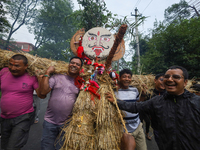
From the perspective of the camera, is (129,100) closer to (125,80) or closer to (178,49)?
(125,80)

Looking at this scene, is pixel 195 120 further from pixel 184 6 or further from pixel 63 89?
pixel 184 6

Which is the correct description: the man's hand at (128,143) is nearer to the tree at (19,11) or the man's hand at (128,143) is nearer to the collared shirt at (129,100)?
the collared shirt at (129,100)

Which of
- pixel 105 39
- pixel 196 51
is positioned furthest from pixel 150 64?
pixel 105 39

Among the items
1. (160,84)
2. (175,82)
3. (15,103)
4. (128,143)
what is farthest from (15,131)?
(160,84)

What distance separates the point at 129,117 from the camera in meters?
1.93

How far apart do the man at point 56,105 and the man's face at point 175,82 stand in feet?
4.59

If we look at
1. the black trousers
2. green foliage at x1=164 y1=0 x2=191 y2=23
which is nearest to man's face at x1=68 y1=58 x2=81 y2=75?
the black trousers

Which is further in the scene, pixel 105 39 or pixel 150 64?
pixel 150 64

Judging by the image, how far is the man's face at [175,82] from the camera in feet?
3.95

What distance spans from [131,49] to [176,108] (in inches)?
656

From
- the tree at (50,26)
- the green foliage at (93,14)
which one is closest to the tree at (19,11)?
the tree at (50,26)

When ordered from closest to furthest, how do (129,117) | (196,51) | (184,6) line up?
(129,117)
(196,51)
(184,6)

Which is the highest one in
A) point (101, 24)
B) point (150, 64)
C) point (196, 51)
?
point (101, 24)

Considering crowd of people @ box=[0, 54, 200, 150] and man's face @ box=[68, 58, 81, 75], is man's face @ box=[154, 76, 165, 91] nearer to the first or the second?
crowd of people @ box=[0, 54, 200, 150]
